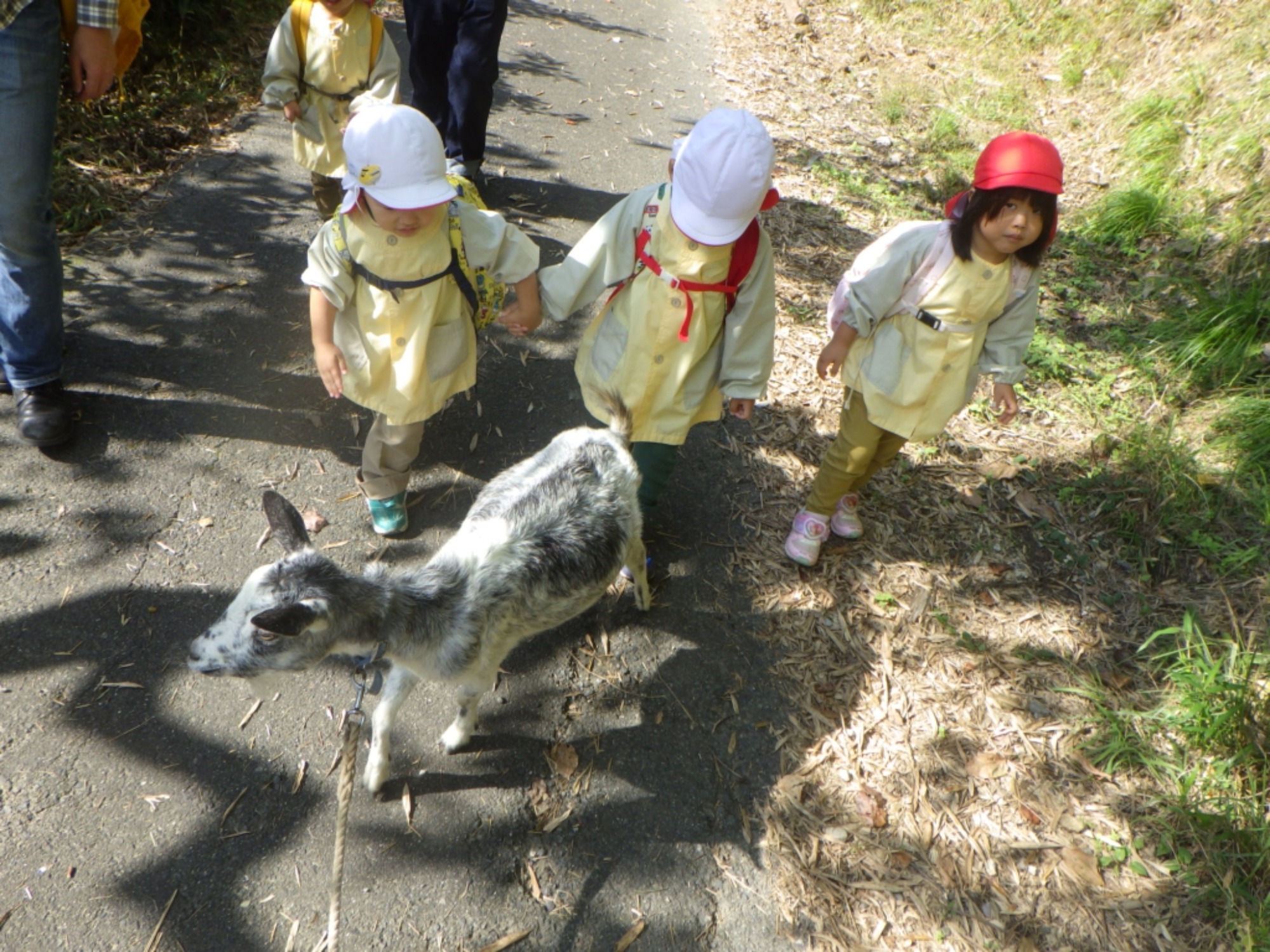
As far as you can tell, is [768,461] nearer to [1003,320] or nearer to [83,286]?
[1003,320]

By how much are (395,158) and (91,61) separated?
5.62 feet

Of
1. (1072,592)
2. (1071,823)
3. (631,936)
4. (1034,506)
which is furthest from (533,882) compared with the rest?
(1034,506)

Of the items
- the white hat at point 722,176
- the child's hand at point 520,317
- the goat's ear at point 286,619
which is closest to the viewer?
the goat's ear at point 286,619

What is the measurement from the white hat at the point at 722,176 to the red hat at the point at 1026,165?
96cm

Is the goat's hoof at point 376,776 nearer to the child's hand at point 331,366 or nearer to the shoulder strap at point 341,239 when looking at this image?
the child's hand at point 331,366

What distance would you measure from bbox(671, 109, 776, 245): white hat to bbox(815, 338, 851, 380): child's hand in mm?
946

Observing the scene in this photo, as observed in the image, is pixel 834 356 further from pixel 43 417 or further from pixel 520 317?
pixel 43 417

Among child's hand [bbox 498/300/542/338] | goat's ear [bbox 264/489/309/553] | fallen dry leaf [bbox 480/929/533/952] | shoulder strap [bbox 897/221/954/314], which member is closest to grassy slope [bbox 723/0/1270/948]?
fallen dry leaf [bbox 480/929/533/952]

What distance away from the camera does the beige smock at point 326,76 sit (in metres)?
4.36

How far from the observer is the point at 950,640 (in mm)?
3764

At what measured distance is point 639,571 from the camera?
3570mm

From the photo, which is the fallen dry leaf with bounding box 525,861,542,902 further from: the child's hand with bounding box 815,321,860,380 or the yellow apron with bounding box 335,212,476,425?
the child's hand with bounding box 815,321,860,380

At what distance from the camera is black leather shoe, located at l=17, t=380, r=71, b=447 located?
3604 millimetres

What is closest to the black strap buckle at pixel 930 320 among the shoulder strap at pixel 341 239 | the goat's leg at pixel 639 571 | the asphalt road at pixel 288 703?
the asphalt road at pixel 288 703
